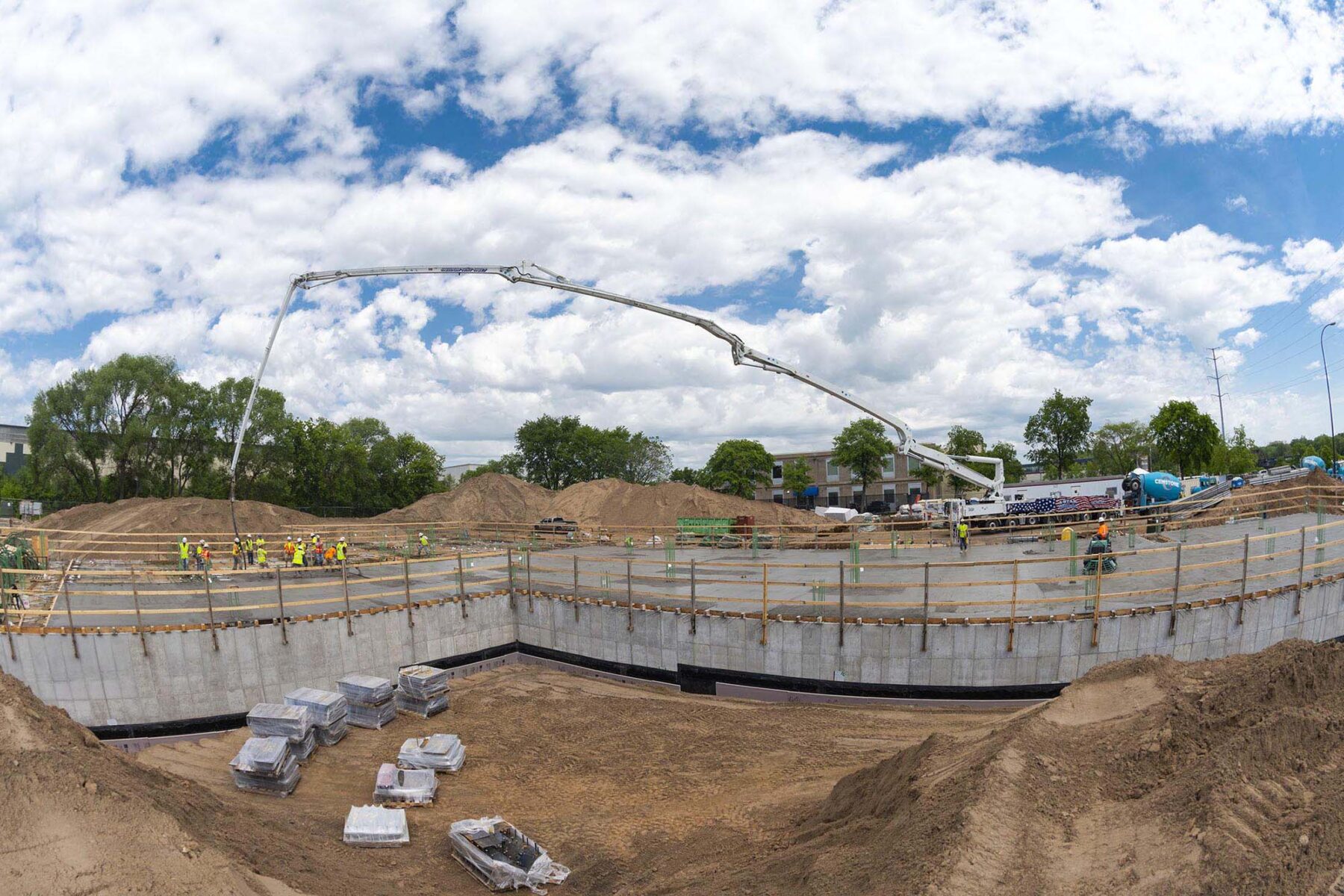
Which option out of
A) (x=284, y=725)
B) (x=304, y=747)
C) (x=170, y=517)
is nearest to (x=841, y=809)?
Result: (x=304, y=747)

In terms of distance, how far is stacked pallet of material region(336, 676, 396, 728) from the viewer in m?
13.3

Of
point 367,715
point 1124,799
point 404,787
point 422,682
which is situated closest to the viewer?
point 1124,799

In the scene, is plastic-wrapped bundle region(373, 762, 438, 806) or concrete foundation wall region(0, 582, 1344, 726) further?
concrete foundation wall region(0, 582, 1344, 726)

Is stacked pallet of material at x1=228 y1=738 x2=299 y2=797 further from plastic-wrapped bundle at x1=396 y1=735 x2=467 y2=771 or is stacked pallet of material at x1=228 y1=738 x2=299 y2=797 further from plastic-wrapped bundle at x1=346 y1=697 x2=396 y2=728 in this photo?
plastic-wrapped bundle at x1=346 y1=697 x2=396 y2=728

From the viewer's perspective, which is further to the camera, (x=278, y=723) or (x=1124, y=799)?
(x=278, y=723)

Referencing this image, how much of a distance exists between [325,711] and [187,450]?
59968 mm

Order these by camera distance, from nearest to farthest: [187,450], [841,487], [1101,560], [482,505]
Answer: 1. [1101,560]
2. [482,505]
3. [187,450]
4. [841,487]

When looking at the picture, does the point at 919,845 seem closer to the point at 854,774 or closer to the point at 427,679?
the point at 854,774

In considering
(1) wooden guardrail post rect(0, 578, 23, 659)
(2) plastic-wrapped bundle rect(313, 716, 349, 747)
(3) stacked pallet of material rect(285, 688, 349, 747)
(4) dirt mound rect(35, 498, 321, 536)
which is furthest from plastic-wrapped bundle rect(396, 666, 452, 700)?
(4) dirt mound rect(35, 498, 321, 536)

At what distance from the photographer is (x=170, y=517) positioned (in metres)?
45.7

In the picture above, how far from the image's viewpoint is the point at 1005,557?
2138 centimetres

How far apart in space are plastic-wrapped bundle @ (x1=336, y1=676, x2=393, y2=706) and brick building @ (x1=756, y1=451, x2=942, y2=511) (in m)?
75.3

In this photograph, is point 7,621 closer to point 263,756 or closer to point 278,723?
point 278,723

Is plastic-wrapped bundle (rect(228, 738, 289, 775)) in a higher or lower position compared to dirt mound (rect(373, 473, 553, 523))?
lower
